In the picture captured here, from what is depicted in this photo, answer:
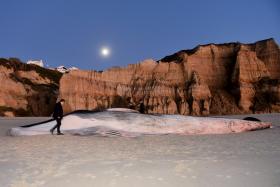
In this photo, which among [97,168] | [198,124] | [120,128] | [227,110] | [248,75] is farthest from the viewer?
[248,75]

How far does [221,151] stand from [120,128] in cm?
510

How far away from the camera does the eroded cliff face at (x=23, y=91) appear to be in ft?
173

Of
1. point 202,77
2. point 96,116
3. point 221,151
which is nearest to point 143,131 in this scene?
point 96,116

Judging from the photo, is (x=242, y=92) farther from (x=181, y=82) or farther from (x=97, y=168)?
(x=97, y=168)

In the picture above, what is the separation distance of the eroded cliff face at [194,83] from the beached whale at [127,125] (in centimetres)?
3583


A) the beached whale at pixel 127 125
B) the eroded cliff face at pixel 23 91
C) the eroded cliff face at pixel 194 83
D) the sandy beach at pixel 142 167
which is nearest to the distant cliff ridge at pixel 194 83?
the eroded cliff face at pixel 194 83

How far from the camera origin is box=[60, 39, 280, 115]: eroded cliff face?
161 feet

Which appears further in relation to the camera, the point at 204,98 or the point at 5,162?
the point at 204,98

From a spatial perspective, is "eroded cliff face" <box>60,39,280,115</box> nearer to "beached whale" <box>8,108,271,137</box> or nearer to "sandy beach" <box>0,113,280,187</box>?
"beached whale" <box>8,108,271,137</box>

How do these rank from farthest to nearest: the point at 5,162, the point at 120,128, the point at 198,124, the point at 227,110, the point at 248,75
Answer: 1. the point at 248,75
2. the point at 227,110
3. the point at 198,124
4. the point at 120,128
5. the point at 5,162

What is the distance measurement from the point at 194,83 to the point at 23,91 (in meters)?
26.6

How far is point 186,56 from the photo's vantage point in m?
53.4

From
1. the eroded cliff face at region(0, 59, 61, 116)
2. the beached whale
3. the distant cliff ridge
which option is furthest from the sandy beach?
the eroded cliff face at region(0, 59, 61, 116)

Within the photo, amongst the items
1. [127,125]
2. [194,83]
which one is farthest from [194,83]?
[127,125]
